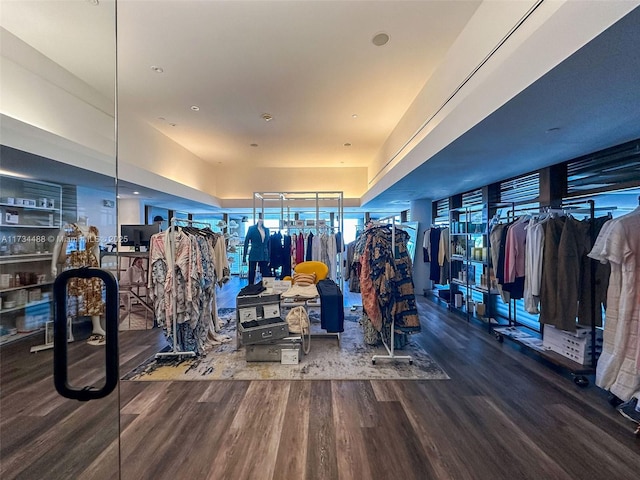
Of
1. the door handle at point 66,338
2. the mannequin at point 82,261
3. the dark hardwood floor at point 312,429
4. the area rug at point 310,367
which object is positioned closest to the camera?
the door handle at point 66,338

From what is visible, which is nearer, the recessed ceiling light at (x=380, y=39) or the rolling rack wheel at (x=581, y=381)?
the rolling rack wheel at (x=581, y=381)

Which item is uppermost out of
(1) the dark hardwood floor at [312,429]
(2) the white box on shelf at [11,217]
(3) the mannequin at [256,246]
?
(2) the white box on shelf at [11,217]

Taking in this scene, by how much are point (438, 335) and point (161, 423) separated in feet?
11.9

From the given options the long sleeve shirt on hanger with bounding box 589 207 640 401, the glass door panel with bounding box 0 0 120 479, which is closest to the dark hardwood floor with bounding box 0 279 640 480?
the glass door panel with bounding box 0 0 120 479

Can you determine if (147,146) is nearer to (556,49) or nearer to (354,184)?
(354,184)

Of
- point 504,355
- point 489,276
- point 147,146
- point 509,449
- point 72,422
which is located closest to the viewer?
point 509,449

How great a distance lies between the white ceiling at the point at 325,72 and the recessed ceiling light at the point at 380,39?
49 mm

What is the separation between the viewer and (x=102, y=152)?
246cm

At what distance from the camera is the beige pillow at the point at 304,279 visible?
157 inches

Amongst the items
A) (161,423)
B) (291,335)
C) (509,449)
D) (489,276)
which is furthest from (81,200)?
(489,276)

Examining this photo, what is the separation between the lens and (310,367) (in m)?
3.14

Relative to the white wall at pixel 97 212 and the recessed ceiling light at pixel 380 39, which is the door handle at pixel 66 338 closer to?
the white wall at pixel 97 212

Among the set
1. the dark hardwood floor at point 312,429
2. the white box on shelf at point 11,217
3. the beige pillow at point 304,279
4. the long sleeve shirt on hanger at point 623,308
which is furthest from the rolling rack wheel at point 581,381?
the white box on shelf at point 11,217

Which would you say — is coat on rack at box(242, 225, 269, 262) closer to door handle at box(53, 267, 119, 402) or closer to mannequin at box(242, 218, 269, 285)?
mannequin at box(242, 218, 269, 285)
